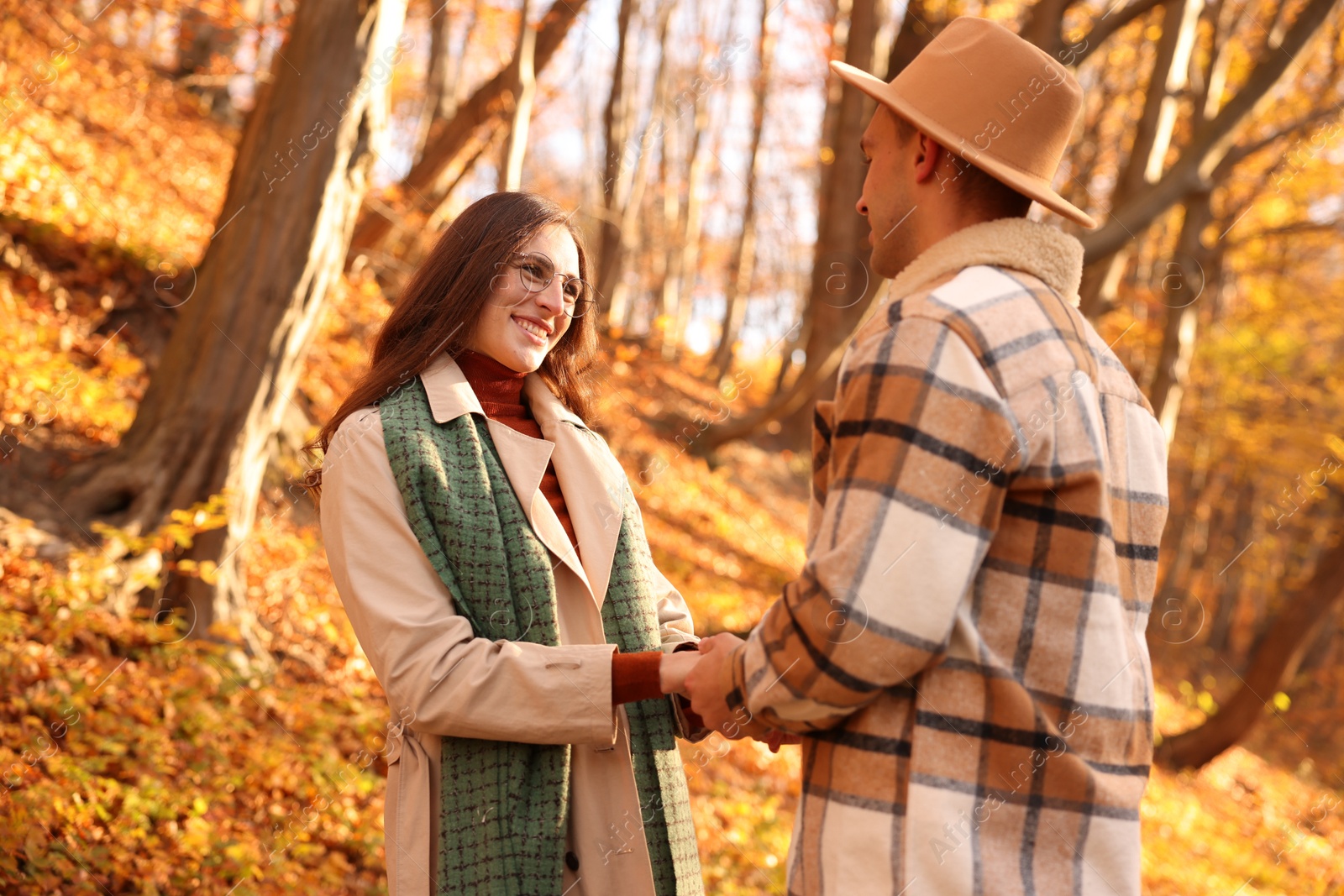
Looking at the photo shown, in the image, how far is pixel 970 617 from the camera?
175 cm

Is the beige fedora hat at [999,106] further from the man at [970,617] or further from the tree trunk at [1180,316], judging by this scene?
the tree trunk at [1180,316]

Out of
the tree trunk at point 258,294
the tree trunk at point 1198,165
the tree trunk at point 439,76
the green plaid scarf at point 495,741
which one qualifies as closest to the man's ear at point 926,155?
the green plaid scarf at point 495,741

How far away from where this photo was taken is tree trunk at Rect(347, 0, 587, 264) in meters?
9.23

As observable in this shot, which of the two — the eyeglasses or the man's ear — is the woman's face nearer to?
the eyeglasses

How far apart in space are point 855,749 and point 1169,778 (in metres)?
10.8

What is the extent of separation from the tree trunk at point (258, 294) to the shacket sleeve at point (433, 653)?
3.15 metres

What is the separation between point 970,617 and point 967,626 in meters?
0.03

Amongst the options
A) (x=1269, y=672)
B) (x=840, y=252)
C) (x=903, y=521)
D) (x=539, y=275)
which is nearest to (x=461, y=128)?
(x=840, y=252)

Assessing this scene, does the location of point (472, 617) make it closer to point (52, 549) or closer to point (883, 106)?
point (883, 106)

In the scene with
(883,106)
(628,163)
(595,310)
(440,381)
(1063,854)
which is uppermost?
(628,163)

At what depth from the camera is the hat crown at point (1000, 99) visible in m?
1.94

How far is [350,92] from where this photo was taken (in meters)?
5.07

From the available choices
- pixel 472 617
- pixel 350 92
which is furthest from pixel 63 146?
pixel 472 617

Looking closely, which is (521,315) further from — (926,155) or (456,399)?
(926,155)
